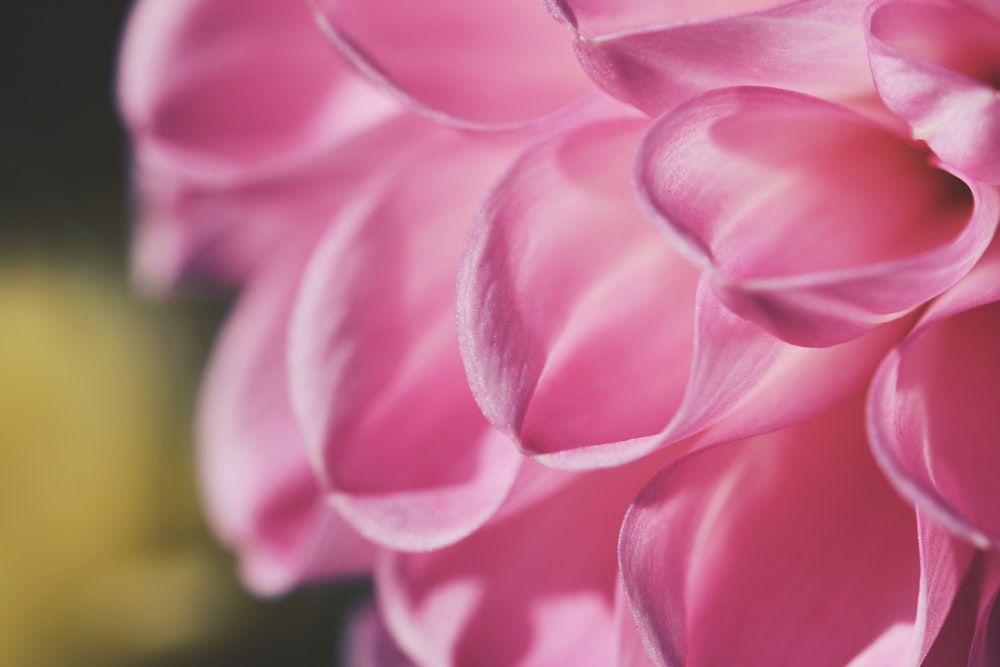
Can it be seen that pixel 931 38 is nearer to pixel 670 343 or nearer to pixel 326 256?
pixel 670 343

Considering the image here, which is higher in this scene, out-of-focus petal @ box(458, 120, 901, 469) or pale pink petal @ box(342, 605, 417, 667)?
out-of-focus petal @ box(458, 120, 901, 469)

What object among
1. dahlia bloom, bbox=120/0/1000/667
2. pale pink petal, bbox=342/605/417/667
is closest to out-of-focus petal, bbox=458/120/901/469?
dahlia bloom, bbox=120/0/1000/667

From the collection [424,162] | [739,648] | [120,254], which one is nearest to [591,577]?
[739,648]

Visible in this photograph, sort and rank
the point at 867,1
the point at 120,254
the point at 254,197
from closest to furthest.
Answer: the point at 867,1, the point at 254,197, the point at 120,254

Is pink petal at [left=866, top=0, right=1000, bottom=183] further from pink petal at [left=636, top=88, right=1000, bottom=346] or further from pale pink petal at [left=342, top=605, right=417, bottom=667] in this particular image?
pale pink petal at [left=342, top=605, right=417, bottom=667]

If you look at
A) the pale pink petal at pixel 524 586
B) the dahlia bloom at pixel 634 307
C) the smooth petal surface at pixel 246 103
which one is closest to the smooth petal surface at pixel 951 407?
the dahlia bloom at pixel 634 307

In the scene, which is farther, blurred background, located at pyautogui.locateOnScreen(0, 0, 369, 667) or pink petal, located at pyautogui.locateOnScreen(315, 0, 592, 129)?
blurred background, located at pyautogui.locateOnScreen(0, 0, 369, 667)
